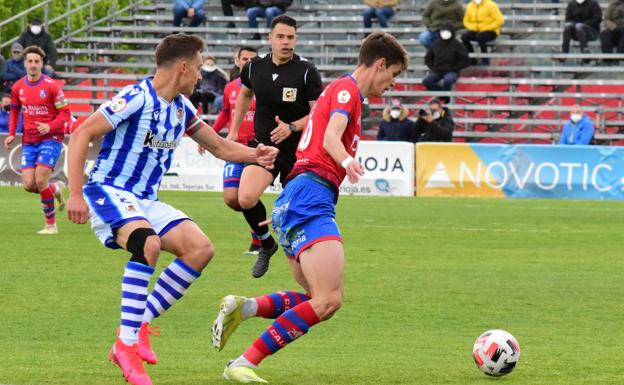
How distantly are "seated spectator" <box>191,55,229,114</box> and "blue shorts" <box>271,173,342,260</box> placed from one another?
23306 mm

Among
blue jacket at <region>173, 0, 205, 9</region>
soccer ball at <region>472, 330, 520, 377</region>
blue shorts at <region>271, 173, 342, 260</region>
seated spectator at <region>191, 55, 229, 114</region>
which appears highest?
blue shorts at <region>271, 173, 342, 260</region>

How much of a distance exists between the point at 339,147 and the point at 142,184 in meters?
1.31

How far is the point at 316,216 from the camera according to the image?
7574 millimetres

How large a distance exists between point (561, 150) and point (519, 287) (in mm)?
14317

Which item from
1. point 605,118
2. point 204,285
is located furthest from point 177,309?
point 605,118

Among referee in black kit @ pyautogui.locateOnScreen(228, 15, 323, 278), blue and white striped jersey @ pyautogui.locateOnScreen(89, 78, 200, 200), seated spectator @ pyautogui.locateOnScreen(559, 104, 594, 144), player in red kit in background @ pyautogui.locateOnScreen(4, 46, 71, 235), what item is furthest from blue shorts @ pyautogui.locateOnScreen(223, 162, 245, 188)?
seated spectator @ pyautogui.locateOnScreen(559, 104, 594, 144)

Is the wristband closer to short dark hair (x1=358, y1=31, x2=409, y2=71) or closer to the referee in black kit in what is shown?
short dark hair (x1=358, y1=31, x2=409, y2=71)

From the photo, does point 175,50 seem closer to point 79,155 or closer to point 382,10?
point 79,155

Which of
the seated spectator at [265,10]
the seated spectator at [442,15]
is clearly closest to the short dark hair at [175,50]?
the seated spectator at [442,15]

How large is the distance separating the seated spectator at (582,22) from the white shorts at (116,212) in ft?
79.5

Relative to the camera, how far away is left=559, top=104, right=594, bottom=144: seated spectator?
27.6 metres

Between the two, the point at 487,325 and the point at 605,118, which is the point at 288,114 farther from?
the point at 605,118

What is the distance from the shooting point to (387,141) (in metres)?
28.0

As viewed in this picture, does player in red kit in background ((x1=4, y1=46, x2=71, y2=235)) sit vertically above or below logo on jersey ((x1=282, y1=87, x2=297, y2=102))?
below
